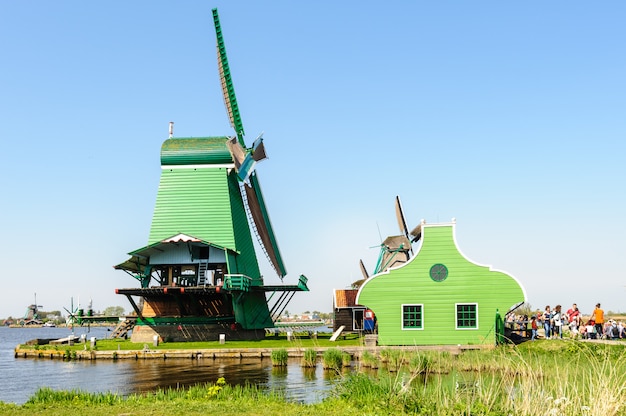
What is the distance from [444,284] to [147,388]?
44.3ft

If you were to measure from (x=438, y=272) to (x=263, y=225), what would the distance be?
16.9 m

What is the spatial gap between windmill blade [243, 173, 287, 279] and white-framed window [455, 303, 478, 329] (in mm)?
17260

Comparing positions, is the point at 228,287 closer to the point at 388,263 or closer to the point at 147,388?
the point at 388,263

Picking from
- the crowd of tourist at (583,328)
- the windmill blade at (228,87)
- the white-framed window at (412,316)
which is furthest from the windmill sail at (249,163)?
the crowd of tourist at (583,328)

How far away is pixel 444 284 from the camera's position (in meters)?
25.7

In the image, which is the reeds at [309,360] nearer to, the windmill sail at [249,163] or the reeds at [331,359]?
the reeds at [331,359]

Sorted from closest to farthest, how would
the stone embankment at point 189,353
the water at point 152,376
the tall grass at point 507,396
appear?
the tall grass at point 507,396 < the water at point 152,376 < the stone embankment at point 189,353

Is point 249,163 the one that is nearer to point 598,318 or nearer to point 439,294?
point 439,294

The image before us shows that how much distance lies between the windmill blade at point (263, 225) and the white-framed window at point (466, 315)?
56.6 feet

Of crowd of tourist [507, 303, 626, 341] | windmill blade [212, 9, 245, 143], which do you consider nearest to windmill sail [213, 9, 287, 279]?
windmill blade [212, 9, 245, 143]

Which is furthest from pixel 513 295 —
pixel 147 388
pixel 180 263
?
pixel 180 263

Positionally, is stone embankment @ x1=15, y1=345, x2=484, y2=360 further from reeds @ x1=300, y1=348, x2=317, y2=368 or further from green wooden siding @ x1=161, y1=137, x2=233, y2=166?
green wooden siding @ x1=161, y1=137, x2=233, y2=166

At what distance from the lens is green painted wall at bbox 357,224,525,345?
83.0 ft

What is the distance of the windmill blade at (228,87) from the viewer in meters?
38.2
